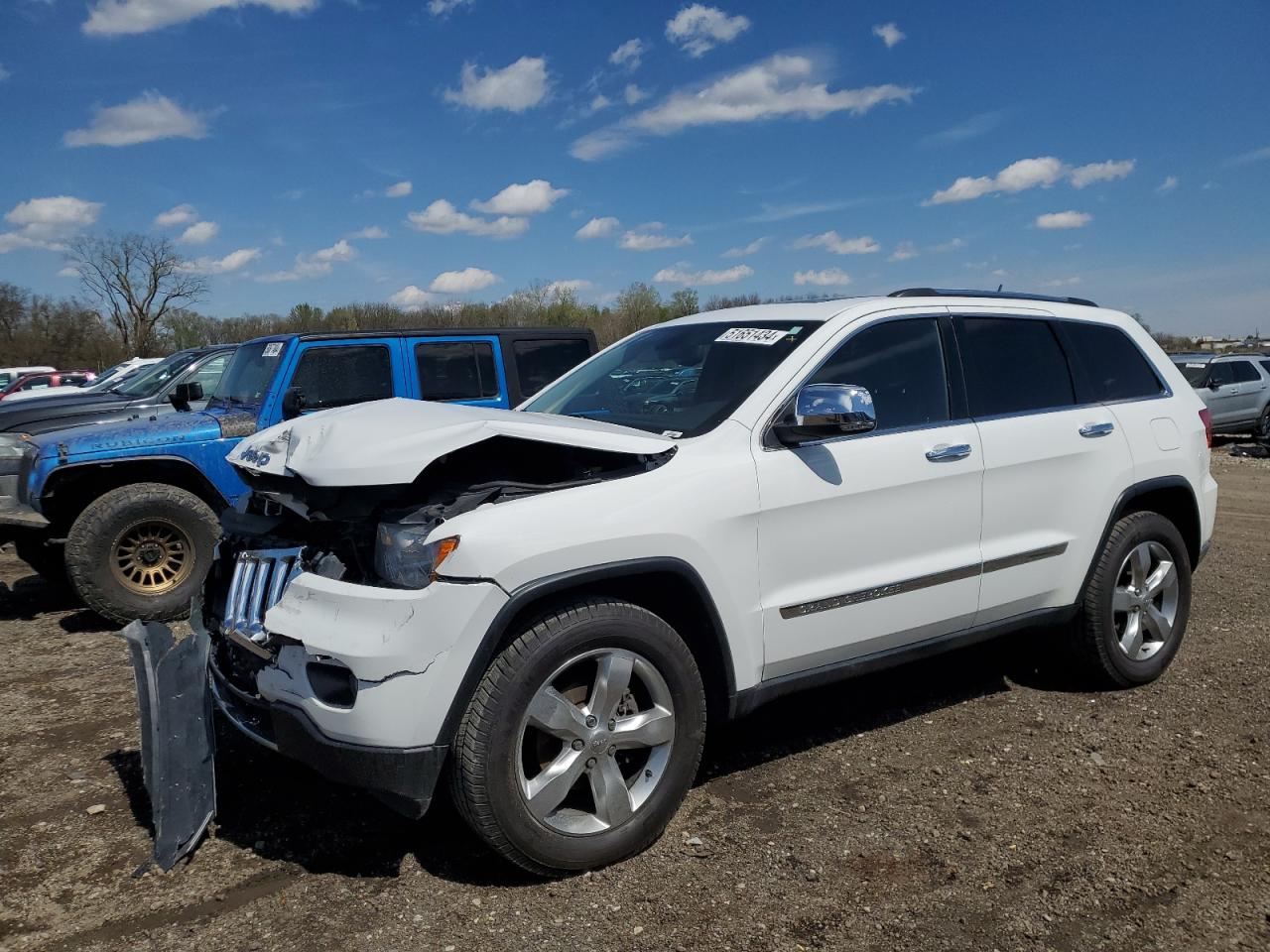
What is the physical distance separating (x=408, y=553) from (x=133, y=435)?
430cm

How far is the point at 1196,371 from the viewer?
18.0 metres

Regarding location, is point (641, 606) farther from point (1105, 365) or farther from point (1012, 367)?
point (1105, 365)

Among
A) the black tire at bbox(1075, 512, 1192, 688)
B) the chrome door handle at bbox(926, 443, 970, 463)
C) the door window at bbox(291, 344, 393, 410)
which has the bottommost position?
the black tire at bbox(1075, 512, 1192, 688)

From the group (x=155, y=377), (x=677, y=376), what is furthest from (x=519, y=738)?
(x=155, y=377)

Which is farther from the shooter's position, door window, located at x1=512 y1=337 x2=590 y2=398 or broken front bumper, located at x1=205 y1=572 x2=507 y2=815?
door window, located at x1=512 y1=337 x2=590 y2=398

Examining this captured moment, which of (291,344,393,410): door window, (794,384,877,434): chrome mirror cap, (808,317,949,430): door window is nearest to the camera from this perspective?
(794,384,877,434): chrome mirror cap

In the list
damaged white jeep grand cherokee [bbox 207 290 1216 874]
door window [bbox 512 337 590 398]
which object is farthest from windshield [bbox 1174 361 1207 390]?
damaged white jeep grand cherokee [bbox 207 290 1216 874]

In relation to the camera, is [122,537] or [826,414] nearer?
[826,414]

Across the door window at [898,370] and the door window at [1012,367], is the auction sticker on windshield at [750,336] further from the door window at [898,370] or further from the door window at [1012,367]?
the door window at [1012,367]

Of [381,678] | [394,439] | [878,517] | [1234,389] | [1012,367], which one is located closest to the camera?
[381,678]

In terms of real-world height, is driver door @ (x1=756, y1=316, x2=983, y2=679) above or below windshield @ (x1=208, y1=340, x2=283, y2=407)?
below

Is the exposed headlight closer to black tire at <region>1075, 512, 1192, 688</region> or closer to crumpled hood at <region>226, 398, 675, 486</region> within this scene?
crumpled hood at <region>226, 398, 675, 486</region>

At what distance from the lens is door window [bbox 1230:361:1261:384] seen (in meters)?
18.0

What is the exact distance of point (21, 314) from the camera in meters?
57.6
